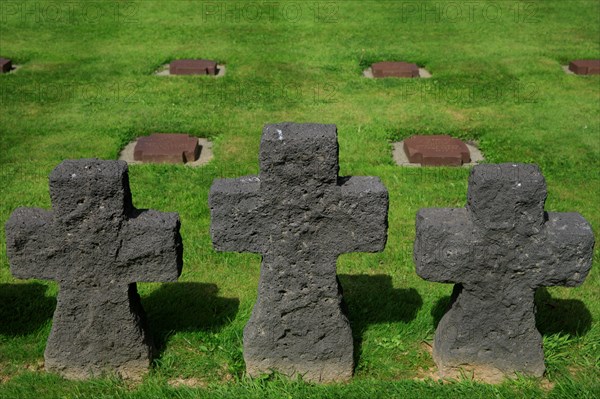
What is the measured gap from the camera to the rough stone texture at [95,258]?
173 inches

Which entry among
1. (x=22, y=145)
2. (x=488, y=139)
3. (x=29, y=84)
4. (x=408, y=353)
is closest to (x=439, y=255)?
(x=408, y=353)

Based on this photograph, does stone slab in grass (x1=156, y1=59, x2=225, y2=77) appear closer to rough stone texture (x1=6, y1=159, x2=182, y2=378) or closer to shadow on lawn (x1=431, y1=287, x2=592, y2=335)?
shadow on lawn (x1=431, y1=287, x2=592, y2=335)

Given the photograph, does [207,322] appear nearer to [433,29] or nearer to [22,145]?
[22,145]

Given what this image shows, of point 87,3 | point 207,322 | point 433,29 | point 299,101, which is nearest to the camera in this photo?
point 207,322

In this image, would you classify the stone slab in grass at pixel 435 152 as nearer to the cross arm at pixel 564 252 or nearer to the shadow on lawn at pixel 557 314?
the shadow on lawn at pixel 557 314

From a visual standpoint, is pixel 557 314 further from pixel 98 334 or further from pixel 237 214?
pixel 98 334

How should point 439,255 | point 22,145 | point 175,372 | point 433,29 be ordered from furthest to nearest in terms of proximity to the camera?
point 433,29
point 22,145
point 175,372
point 439,255

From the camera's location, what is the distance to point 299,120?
32.5 ft

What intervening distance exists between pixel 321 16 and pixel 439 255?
11559 millimetres

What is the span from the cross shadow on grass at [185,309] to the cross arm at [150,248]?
72 cm

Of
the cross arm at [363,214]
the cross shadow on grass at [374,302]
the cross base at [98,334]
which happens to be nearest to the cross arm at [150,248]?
the cross base at [98,334]

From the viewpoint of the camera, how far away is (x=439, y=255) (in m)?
4.54

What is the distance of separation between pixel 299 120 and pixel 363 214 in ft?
18.3

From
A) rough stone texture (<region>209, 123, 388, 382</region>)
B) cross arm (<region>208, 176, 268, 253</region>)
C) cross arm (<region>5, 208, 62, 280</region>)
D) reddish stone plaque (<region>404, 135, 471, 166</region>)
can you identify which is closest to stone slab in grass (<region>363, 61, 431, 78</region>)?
reddish stone plaque (<region>404, 135, 471, 166</region>)
